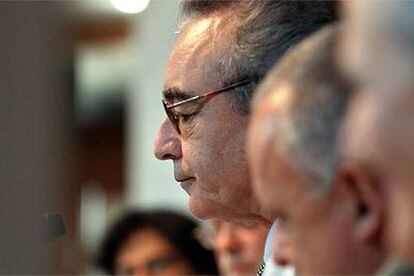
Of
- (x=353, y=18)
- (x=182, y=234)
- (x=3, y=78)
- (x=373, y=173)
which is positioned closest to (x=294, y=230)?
(x=373, y=173)

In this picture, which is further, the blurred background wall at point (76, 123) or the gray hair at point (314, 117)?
the blurred background wall at point (76, 123)

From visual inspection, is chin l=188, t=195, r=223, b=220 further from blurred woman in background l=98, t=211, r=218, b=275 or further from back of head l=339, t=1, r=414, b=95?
blurred woman in background l=98, t=211, r=218, b=275

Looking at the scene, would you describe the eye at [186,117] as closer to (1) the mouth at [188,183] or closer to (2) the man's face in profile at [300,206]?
(1) the mouth at [188,183]

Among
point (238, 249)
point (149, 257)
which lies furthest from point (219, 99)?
point (149, 257)

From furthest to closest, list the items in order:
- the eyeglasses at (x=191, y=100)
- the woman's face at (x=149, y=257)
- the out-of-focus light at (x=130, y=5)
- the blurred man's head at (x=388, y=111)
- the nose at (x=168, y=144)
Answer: the out-of-focus light at (x=130, y=5) < the woman's face at (x=149, y=257) < the nose at (x=168, y=144) < the eyeglasses at (x=191, y=100) < the blurred man's head at (x=388, y=111)

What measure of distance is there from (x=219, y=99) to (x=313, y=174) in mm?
1011

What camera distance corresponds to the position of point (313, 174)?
154cm

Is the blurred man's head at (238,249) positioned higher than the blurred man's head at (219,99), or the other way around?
the blurred man's head at (219,99)

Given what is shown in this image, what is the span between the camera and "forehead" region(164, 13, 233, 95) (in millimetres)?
2541

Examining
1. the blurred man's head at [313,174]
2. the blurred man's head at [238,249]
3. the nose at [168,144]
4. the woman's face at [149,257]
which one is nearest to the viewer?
the blurred man's head at [313,174]

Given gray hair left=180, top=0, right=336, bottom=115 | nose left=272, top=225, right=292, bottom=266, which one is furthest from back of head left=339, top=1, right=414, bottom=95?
gray hair left=180, top=0, right=336, bottom=115

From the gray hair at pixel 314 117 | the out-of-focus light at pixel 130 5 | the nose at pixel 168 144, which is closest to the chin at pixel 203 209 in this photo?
the nose at pixel 168 144

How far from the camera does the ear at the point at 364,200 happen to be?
4.86 feet

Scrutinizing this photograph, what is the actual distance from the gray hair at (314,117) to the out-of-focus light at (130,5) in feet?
20.0
